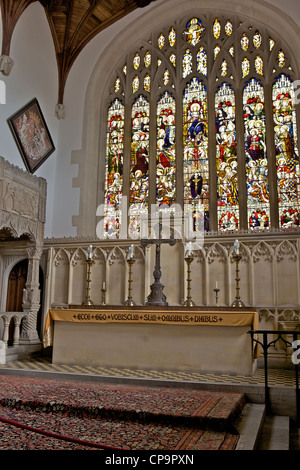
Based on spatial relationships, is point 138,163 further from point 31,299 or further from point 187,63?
point 31,299

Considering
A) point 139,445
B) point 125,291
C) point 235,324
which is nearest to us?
point 139,445

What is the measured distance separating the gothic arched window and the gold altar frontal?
4.34m

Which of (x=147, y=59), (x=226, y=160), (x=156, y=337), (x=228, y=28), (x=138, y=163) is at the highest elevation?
(x=228, y=28)

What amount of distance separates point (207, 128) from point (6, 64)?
205 inches

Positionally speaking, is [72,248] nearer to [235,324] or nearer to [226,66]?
[235,324]

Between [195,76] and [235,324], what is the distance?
26.2 ft

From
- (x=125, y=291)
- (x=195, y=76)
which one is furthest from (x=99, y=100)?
(x=125, y=291)

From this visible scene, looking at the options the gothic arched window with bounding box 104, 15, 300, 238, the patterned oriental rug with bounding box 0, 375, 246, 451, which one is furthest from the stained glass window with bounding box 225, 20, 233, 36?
the patterned oriental rug with bounding box 0, 375, 246, 451

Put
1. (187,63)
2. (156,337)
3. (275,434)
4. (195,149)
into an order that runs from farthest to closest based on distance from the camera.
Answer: (187,63) < (195,149) < (156,337) < (275,434)

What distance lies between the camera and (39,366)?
264 inches

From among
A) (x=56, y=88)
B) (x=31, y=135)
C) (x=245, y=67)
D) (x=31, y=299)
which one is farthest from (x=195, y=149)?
(x=31, y=299)

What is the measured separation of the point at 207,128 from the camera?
1095cm

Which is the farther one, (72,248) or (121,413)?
(72,248)

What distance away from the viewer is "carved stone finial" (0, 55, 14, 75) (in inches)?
354
